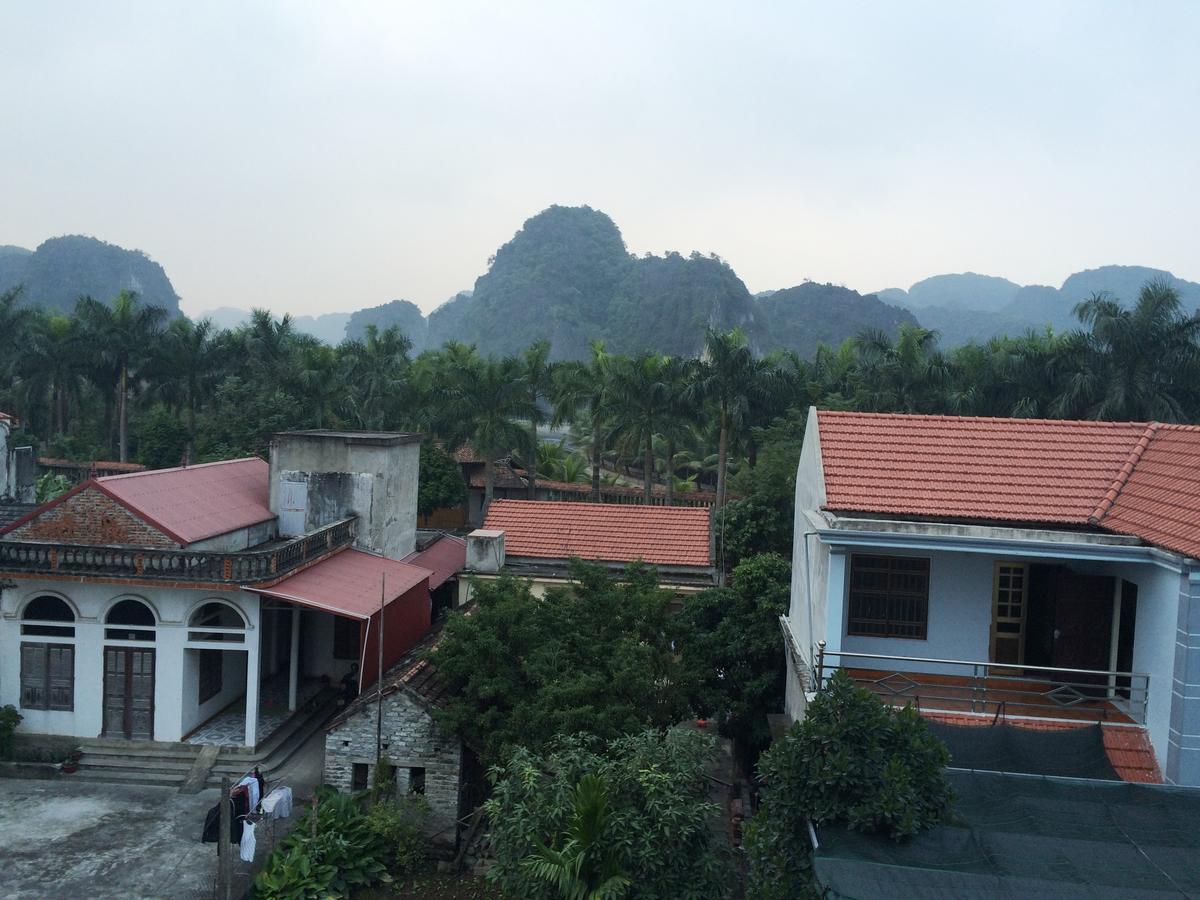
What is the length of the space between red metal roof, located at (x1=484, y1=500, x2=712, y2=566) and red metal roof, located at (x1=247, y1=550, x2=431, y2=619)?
2651 millimetres

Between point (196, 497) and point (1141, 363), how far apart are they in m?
28.9

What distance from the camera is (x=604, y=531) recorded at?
71.8 ft

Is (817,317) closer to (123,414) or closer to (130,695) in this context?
(123,414)

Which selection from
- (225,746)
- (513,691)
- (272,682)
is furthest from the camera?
(272,682)

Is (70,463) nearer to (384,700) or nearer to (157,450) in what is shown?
(157,450)

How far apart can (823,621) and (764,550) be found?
492 inches

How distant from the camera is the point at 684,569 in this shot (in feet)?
67.6

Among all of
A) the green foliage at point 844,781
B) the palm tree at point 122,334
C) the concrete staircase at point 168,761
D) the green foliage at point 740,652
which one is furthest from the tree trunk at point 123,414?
the green foliage at point 844,781

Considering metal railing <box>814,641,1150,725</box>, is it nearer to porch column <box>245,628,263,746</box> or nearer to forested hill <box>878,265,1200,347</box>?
porch column <box>245,628,263,746</box>

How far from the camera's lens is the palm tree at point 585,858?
9.09 m

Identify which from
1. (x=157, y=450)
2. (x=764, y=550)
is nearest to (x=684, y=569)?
(x=764, y=550)

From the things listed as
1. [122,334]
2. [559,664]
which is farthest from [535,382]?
[559,664]

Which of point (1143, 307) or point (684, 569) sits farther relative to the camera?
point (1143, 307)

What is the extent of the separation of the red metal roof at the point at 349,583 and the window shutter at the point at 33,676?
4.24 meters
